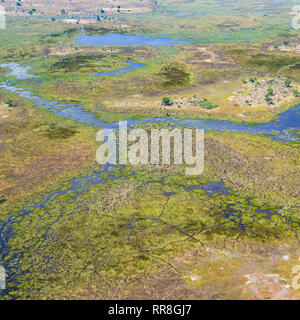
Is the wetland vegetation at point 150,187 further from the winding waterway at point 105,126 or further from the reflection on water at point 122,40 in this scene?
the reflection on water at point 122,40

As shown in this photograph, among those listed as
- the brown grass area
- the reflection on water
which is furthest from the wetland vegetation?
the brown grass area

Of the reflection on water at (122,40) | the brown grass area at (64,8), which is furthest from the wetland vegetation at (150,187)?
the brown grass area at (64,8)


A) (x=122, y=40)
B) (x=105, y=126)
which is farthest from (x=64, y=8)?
(x=105, y=126)

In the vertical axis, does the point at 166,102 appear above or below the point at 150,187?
above

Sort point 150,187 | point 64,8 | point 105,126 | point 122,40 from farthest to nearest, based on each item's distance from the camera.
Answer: point 64,8 → point 122,40 → point 105,126 → point 150,187

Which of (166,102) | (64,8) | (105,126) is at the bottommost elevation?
(105,126)

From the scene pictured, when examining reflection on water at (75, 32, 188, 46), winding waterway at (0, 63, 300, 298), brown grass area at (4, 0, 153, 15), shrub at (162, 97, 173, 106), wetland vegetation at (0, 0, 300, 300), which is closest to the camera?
wetland vegetation at (0, 0, 300, 300)

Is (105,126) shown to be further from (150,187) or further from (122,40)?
(122,40)

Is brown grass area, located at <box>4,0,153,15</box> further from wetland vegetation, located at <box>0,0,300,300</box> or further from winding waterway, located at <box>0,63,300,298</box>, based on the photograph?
winding waterway, located at <box>0,63,300,298</box>

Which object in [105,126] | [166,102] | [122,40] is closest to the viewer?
[105,126]
